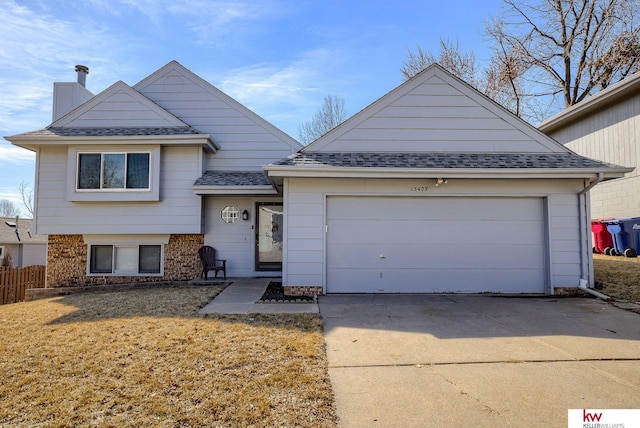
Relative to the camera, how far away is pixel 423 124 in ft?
26.4

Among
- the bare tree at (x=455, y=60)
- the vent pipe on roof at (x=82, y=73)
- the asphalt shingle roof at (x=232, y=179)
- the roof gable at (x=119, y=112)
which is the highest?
the bare tree at (x=455, y=60)

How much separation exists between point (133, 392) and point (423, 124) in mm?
7349

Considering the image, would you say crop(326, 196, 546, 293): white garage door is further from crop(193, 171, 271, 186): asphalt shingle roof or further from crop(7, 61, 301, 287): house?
crop(193, 171, 271, 186): asphalt shingle roof

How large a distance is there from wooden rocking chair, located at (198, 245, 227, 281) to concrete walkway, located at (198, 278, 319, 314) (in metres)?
1.84

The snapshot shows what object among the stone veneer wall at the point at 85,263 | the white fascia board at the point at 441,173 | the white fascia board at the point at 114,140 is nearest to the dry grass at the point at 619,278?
the white fascia board at the point at 441,173

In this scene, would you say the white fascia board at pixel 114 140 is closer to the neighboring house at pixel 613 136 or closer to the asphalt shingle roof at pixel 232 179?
the asphalt shingle roof at pixel 232 179

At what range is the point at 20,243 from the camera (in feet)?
87.0

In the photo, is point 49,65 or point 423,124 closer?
point 423,124

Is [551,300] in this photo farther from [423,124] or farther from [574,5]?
[574,5]

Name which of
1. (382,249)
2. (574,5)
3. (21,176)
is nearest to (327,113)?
(574,5)

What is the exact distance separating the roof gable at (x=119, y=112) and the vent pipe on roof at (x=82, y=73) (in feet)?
7.51

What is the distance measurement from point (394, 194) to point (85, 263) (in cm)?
910

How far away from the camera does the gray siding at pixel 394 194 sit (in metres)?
7.44

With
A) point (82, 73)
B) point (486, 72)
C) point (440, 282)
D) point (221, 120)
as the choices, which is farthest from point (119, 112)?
point (486, 72)
